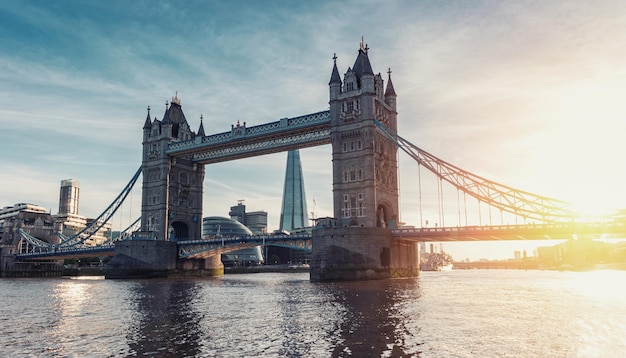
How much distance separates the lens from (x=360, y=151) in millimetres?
85062

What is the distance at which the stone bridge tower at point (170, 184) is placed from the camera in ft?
364

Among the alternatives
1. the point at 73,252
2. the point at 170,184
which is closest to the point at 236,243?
the point at 170,184

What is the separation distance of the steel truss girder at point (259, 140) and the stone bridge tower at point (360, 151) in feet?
15.5

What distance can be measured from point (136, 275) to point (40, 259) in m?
51.2

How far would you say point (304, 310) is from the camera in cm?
3834

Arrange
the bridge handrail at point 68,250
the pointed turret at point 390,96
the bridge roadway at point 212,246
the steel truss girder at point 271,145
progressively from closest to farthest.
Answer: the bridge roadway at point 212,246 < the steel truss girder at point 271,145 < the pointed turret at point 390,96 < the bridge handrail at point 68,250

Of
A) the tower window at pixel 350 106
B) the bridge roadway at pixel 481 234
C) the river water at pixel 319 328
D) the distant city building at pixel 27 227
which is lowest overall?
the river water at pixel 319 328

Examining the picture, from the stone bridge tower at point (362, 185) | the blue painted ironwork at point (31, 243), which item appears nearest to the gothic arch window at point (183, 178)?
the blue painted ironwork at point (31, 243)

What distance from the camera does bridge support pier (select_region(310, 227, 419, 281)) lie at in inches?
2913

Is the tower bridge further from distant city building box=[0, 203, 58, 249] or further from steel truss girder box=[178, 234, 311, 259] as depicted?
distant city building box=[0, 203, 58, 249]

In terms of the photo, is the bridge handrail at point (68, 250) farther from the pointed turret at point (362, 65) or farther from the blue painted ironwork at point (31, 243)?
the pointed turret at point (362, 65)

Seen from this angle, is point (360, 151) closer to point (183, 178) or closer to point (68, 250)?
point (183, 178)

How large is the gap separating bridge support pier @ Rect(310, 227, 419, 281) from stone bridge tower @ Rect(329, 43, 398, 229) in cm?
592

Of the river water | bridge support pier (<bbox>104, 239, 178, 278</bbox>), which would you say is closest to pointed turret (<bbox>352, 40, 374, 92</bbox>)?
the river water
